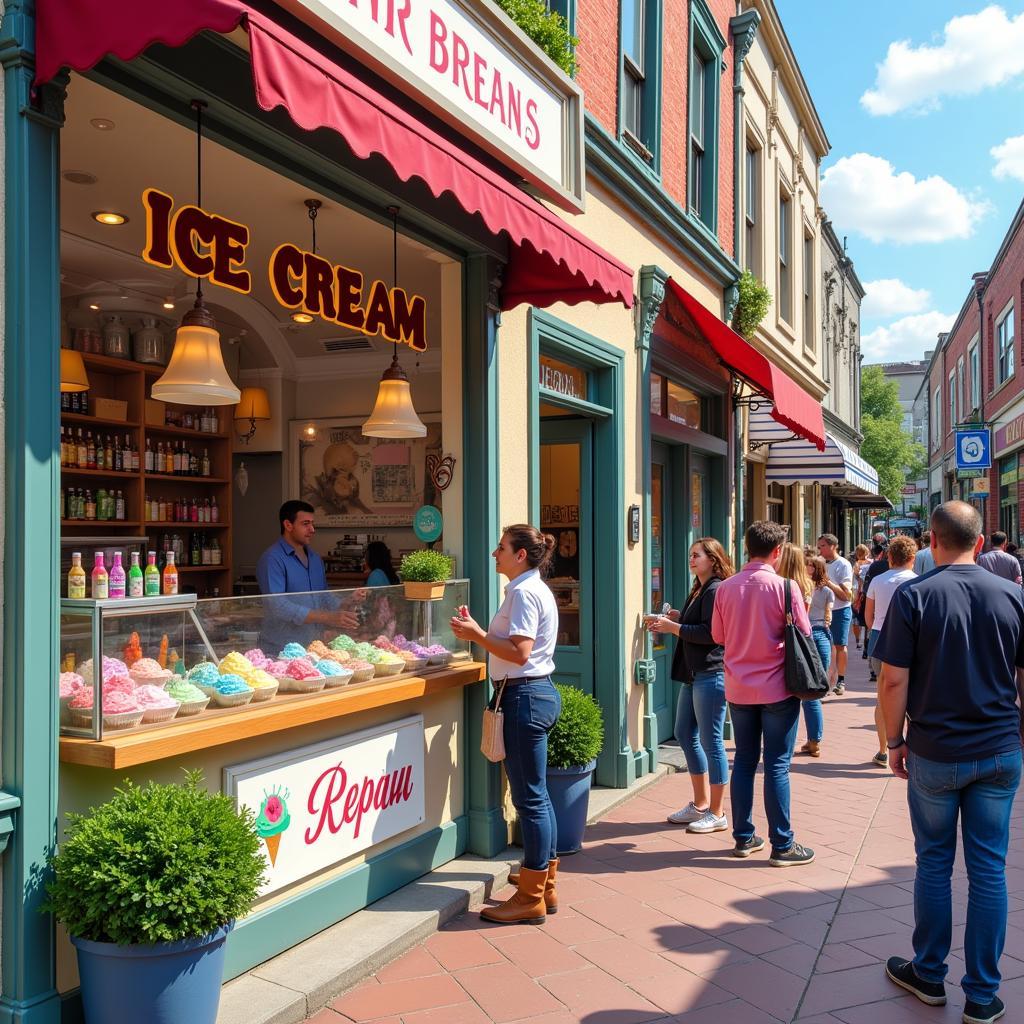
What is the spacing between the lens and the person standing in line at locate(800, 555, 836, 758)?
8672 mm

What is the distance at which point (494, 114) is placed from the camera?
15.9 feet

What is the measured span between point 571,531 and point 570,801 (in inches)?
94.8

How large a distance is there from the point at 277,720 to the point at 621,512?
398 cm

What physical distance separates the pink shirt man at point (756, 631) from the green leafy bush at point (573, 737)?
0.87 m

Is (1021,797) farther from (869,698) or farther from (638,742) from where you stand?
(869,698)

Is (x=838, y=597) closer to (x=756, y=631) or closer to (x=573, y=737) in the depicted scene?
(x=756, y=631)

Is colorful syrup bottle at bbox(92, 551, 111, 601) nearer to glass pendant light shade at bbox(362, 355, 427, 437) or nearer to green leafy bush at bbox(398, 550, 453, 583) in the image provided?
green leafy bush at bbox(398, 550, 453, 583)

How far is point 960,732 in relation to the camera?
3.79m

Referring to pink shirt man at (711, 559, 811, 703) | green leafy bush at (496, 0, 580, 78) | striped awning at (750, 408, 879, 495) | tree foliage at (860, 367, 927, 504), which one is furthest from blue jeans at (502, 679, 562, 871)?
tree foliage at (860, 367, 927, 504)

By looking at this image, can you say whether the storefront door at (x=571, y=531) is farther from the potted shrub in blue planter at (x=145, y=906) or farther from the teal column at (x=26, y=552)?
the teal column at (x=26, y=552)

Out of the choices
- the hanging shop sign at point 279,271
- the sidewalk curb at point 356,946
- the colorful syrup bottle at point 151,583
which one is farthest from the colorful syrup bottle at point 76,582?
the sidewalk curb at point 356,946

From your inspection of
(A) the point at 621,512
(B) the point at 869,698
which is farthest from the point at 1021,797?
(B) the point at 869,698

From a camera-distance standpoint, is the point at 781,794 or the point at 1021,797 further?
the point at 1021,797

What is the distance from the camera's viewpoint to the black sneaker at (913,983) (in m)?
3.93
